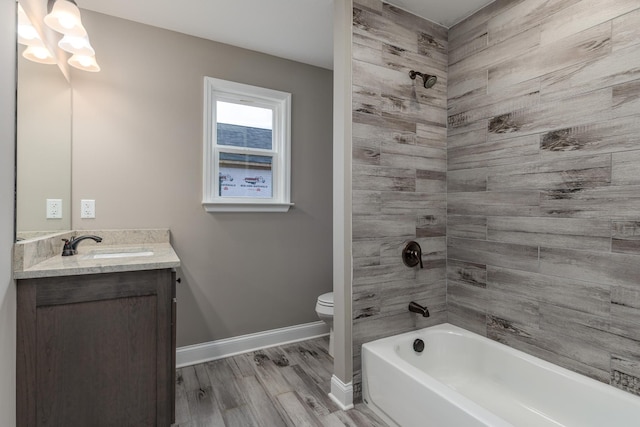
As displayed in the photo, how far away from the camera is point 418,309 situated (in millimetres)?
2066

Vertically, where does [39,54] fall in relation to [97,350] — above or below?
above

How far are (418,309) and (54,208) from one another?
234cm

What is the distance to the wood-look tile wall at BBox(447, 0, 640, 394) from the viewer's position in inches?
56.9

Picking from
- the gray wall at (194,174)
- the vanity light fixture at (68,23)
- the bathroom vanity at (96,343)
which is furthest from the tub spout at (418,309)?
the vanity light fixture at (68,23)

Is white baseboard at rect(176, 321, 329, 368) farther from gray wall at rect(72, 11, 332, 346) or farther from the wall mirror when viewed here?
the wall mirror

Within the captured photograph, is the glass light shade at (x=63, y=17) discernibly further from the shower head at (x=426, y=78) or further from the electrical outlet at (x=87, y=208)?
the shower head at (x=426, y=78)

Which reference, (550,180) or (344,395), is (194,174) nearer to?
(344,395)

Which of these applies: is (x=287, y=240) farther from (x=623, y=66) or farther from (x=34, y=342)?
(x=623, y=66)

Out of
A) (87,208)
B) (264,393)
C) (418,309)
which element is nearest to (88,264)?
(87,208)

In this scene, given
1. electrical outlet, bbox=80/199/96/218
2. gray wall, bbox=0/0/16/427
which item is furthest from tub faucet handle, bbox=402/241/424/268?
electrical outlet, bbox=80/199/96/218

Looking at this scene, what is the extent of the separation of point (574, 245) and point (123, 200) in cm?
282

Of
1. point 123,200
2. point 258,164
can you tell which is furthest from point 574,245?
point 123,200

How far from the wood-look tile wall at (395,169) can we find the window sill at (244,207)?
3.28 feet

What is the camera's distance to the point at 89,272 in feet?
4.50
